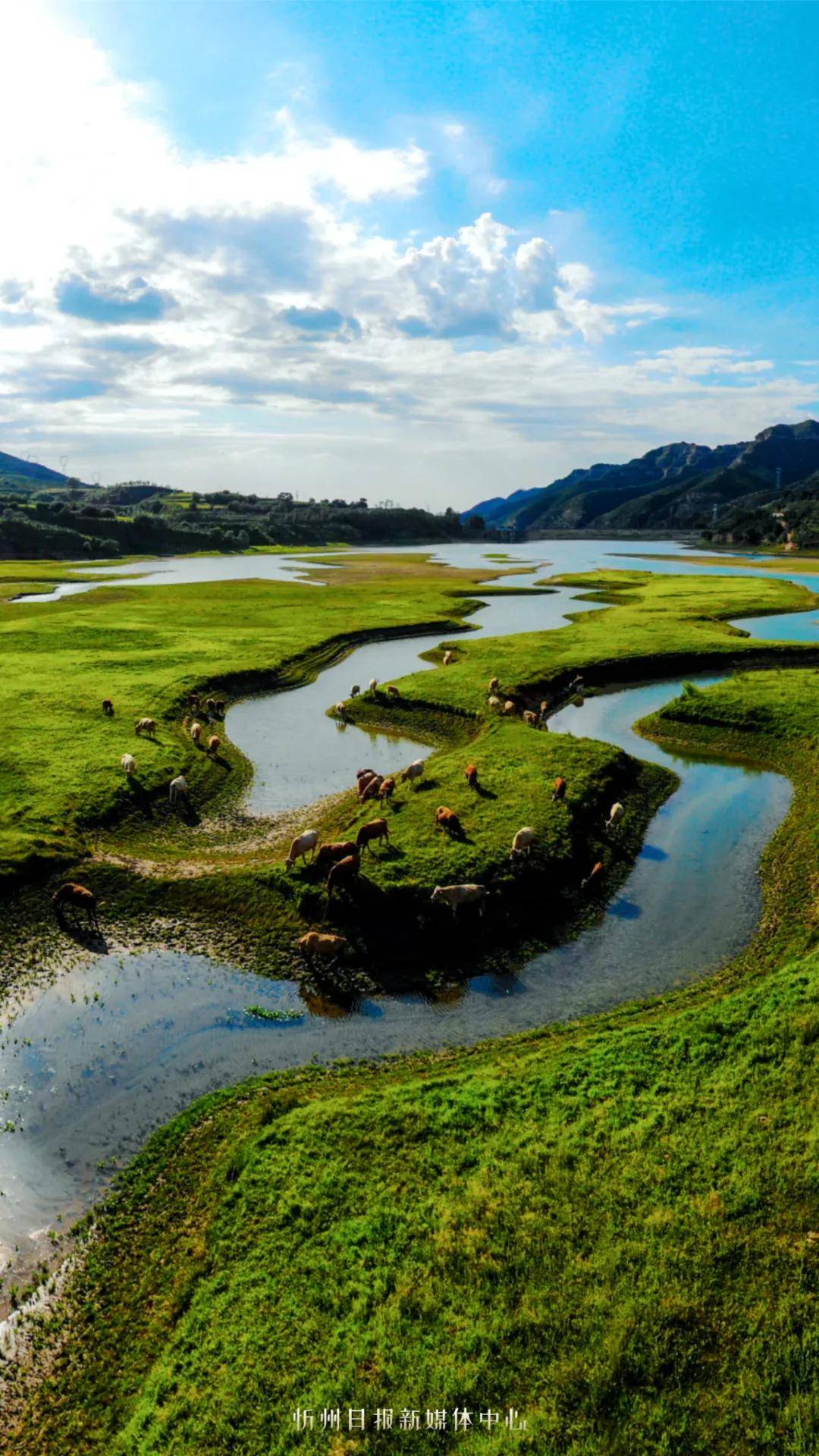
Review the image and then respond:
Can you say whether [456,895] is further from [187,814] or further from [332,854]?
[187,814]

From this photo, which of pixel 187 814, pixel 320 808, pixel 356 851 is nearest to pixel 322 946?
pixel 356 851

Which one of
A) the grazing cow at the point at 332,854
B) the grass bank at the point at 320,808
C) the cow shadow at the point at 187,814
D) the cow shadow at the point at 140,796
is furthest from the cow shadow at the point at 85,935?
the cow shadow at the point at 140,796

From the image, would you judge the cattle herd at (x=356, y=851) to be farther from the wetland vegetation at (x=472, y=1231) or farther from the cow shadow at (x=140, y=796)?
the wetland vegetation at (x=472, y=1231)

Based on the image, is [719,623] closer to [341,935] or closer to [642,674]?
[642,674]

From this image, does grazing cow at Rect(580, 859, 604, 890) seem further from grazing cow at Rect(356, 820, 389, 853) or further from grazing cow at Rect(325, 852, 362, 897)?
grazing cow at Rect(325, 852, 362, 897)

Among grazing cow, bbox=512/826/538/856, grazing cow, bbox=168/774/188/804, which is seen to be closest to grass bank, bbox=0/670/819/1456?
grazing cow, bbox=512/826/538/856

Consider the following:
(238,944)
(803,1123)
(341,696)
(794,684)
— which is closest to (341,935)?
(238,944)
